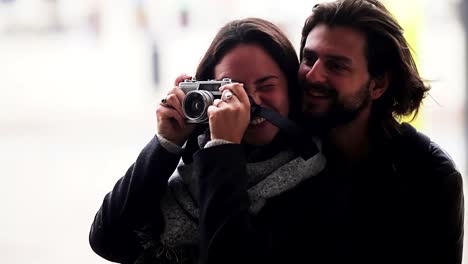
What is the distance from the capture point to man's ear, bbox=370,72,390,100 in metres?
1.19

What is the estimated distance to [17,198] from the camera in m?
2.56

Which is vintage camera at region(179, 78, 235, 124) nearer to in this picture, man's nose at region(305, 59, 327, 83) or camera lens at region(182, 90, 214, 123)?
camera lens at region(182, 90, 214, 123)

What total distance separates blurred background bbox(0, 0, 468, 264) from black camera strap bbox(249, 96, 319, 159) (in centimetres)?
139

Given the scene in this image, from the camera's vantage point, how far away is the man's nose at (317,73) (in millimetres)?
1048

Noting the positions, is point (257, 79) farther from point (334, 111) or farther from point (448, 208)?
point (448, 208)

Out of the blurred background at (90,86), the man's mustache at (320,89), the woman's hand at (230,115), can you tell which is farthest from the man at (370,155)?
the blurred background at (90,86)

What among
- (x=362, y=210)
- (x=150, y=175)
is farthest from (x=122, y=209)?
(x=362, y=210)

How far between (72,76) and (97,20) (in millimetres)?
338

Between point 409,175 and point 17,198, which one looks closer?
point 409,175

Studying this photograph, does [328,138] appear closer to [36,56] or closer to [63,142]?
[36,56]

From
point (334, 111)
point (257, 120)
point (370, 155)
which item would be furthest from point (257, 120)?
point (370, 155)

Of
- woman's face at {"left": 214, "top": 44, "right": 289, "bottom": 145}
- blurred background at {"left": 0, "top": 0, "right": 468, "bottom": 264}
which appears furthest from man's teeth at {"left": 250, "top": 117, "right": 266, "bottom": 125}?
blurred background at {"left": 0, "top": 0, "right": 468, "bottom": 264}

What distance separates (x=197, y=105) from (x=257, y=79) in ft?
0.35

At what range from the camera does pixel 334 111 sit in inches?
42.8
